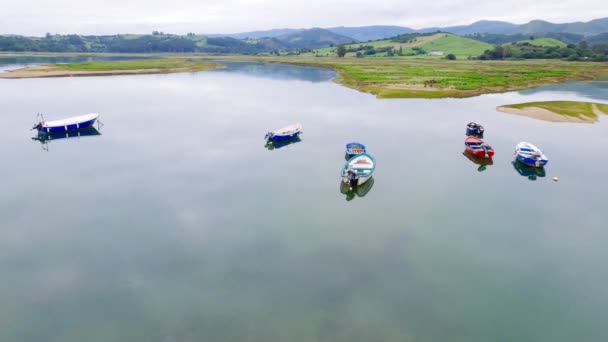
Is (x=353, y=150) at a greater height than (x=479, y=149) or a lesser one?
greater

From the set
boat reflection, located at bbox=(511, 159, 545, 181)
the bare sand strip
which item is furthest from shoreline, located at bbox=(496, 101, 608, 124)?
boat reflection, located at bbox=(511, 159, 545, 181)

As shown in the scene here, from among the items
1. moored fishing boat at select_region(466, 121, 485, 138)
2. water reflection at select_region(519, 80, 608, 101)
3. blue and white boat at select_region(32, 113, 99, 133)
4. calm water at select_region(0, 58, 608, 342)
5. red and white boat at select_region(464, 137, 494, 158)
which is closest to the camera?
calm water at select_region(0, 58, 608, 342)

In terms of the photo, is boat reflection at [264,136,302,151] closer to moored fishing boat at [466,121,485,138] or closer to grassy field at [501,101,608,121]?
moored fishing boat at [466,121,485,138]

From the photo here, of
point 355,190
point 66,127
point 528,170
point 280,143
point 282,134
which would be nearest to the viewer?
point 355,190

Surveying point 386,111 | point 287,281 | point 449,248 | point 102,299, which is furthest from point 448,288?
point 386,111

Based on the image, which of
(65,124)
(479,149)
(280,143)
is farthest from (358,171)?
(65,124)

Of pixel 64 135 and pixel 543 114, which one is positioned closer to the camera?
pixel 64 135

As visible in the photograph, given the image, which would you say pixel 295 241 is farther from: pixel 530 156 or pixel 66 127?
pixel 66 127
